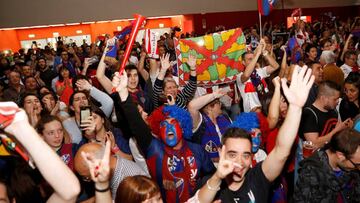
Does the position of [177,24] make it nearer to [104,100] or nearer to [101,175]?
[104,100]

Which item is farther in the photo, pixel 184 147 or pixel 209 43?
pixel 209 43

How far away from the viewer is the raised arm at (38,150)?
1748mm

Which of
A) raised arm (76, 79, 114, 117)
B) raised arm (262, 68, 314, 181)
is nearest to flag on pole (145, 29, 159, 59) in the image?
raised arm (76, 79, 114, 117)

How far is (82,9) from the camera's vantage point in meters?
17.9

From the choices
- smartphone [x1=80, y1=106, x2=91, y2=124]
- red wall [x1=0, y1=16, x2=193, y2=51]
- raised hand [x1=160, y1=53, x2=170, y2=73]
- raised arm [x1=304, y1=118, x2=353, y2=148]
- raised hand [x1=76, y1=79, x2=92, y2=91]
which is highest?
red wall [x1=0, y1=16, x2=193, y2=51]

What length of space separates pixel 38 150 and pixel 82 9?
17170mm

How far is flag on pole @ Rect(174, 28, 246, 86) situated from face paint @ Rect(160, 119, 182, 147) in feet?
6.35

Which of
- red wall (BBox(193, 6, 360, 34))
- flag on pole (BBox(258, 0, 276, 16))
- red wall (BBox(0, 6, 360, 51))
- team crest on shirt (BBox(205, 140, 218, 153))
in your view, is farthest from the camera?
red wall (BBox(193, 6, 360, 34))

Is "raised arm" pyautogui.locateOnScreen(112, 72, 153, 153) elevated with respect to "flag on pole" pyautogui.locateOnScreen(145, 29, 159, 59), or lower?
lower

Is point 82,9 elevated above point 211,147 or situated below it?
above

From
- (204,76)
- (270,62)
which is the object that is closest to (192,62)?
(204,76)

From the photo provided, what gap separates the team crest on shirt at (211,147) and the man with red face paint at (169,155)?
1.53 ft

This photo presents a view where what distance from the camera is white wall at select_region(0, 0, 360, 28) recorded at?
57.2ft

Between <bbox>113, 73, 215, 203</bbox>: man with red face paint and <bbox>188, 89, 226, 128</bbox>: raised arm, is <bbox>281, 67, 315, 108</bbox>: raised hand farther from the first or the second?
<bbox>188, 89, 226, 128</bbox>: raised arm
